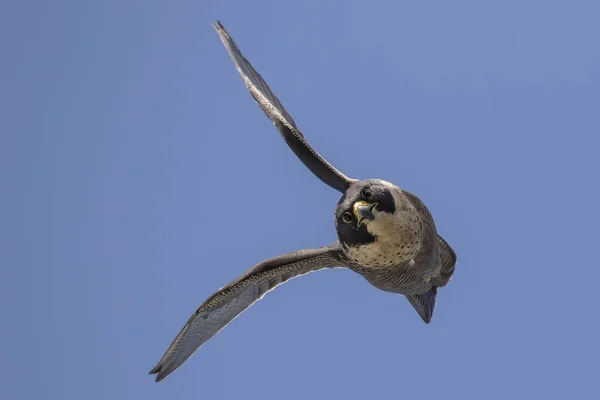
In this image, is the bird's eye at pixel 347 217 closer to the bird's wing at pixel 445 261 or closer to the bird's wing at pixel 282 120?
the bird's wing at pixel 282 120

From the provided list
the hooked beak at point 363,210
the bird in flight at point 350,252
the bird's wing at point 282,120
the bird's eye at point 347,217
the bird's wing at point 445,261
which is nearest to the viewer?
the hooked beak at point 363,210

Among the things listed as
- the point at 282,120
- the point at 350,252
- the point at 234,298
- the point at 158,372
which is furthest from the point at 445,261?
the point at 158,372

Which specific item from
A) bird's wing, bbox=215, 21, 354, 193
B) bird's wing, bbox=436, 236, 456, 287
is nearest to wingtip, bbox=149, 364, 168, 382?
bird's wing, bbox=215, 21, 354, 193

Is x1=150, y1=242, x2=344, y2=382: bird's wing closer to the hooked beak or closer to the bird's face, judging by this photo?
the bird's face

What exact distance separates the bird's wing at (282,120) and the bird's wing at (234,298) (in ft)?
2.98

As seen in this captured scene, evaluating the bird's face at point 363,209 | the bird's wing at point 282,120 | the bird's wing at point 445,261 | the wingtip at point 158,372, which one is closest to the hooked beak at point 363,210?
the bird's face at point 363,209

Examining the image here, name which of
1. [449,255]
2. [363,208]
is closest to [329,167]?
[363,208]

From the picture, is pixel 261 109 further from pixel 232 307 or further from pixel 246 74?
pixel 232 307

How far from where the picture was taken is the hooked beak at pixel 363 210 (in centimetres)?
1048

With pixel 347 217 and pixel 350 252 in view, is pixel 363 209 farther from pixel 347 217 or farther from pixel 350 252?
pixel 350 252

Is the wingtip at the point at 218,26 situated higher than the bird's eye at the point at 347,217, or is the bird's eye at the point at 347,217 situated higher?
the wingtip at the point at 218,26

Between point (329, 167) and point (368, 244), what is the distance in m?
1.28

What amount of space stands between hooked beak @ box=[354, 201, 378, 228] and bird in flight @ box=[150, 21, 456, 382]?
1cm

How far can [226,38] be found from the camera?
505 inches
